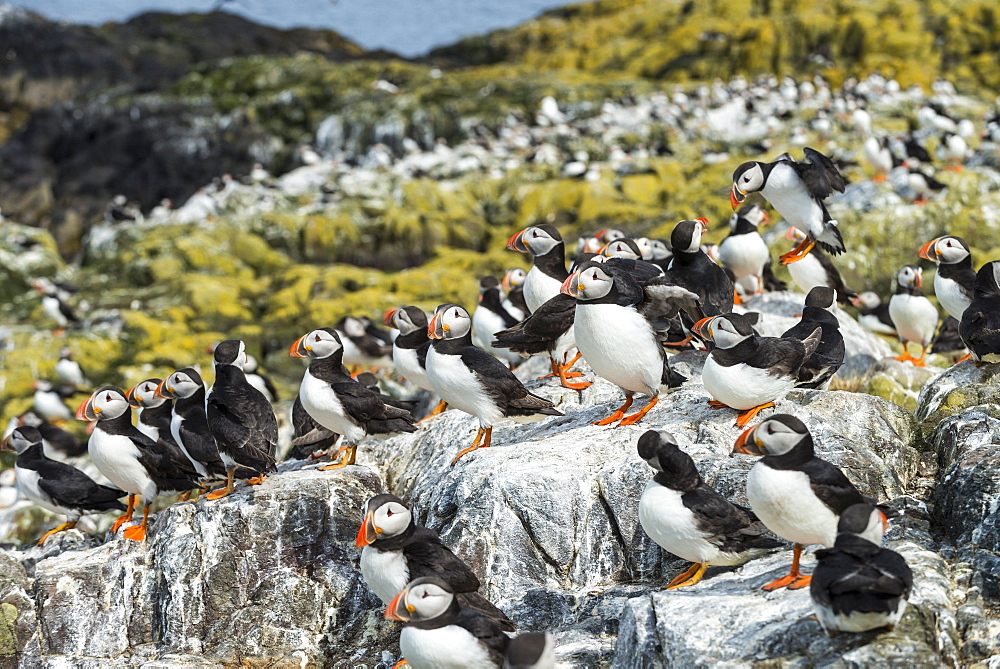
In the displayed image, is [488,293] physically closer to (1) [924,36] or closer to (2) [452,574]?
(2) [452,574]

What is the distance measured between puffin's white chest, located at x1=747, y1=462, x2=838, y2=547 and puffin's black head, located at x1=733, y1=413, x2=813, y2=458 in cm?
14

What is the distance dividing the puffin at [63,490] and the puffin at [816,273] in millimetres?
8418

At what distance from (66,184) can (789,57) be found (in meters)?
37.0

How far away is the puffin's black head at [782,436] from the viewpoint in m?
5.58

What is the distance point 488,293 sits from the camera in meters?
11.6

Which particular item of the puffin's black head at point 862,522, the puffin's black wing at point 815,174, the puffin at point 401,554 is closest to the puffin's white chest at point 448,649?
the puffin at point 401,554

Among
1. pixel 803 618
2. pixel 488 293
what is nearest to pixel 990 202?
pixel 488 293

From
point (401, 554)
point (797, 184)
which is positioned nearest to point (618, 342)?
point (401, 554)

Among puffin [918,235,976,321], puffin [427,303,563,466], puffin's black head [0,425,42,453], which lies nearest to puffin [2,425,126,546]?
puffin's black head [0,425,42,453]

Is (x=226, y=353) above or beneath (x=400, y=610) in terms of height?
above

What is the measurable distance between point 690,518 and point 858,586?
1.39m

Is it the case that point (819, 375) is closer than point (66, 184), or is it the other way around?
point (819, 375)

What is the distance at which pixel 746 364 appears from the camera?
6.87 meters

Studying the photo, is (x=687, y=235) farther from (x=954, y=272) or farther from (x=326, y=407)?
(x=326, y=407)
